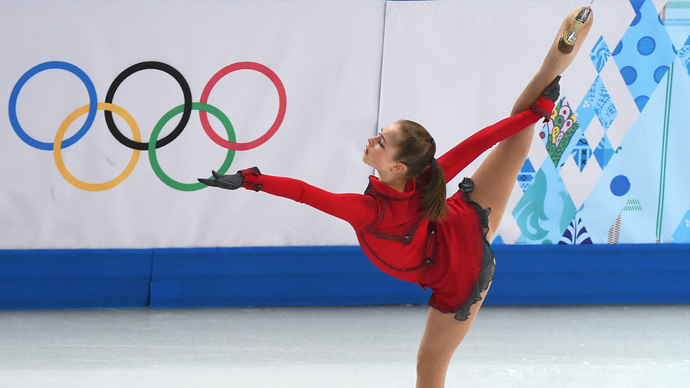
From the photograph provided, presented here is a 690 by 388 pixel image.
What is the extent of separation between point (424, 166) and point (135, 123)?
1.75 metres

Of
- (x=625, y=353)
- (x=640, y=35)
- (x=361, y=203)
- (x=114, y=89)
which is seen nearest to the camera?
(x=361, y=203)

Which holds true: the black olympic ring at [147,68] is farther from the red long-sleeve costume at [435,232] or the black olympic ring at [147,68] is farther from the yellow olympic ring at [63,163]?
the red long-sleeve costume at [435,232]

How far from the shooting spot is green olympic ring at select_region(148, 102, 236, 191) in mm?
3158

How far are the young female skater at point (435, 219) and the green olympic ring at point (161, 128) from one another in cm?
141

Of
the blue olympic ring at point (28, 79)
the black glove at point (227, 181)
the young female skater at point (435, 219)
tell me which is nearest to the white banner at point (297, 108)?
the blue olympic ring at point (28, 79)

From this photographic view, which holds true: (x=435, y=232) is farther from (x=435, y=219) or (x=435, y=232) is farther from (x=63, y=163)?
(x=63, y=163)

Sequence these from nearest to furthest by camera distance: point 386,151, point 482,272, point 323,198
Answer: point 323,198
point 386,151
point 482,272

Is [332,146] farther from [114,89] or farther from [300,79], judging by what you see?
[114,89]

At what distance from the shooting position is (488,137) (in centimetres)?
194

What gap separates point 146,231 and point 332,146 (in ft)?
3.23

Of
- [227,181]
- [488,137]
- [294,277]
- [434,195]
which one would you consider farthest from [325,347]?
[227,181]

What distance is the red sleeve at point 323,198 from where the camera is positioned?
171 cm

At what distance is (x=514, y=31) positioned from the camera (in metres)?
3.30

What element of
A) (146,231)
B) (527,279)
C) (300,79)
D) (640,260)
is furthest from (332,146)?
(640,260)
